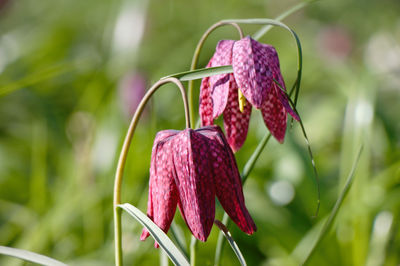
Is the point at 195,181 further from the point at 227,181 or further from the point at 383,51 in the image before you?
the point at 383,51

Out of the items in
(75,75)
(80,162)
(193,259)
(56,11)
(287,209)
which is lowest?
(287,209)

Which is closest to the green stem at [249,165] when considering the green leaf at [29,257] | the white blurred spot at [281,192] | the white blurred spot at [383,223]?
the green leaf at [29,257]

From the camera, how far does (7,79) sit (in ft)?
9.16

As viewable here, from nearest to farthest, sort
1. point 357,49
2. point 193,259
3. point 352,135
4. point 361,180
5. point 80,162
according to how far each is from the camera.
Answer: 1. point 193,259
2. point 361,180
3. point 352,135
4. point 80,162
5. point 357,49

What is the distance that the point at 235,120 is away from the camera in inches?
39.5

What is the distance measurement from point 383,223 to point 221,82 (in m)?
0.94

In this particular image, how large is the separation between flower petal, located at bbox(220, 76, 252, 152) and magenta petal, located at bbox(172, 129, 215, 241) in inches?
7.5

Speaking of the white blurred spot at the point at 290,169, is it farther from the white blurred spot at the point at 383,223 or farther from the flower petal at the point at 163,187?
the flower petal at the point at 163,187

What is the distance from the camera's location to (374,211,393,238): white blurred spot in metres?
1.60

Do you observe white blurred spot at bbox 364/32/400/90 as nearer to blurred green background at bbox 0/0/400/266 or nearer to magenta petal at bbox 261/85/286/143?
blurred green background at bbox 0/0/400/266

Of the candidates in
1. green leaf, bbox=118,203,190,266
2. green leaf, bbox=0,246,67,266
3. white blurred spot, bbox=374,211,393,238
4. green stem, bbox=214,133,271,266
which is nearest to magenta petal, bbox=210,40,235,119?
green stem, bbox=214,133,271,266

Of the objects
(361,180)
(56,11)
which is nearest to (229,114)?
(361,180)

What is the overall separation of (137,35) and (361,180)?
1429 mm

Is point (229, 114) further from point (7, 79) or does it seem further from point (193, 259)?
point (7, 79)
